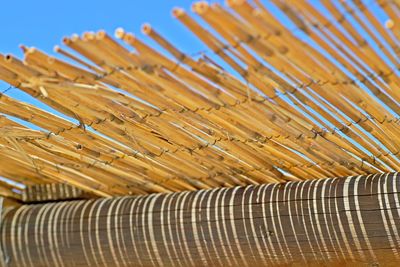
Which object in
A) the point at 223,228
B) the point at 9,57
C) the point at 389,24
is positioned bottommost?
the point at 223,228

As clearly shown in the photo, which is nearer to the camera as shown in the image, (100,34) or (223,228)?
(100,34)

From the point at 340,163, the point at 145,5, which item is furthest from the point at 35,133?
the point at 145,5

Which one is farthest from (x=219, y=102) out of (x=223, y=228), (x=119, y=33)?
(x=223, y=228)

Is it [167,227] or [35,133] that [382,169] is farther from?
[35,133]

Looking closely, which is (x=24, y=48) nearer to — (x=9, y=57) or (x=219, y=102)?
(x=9, y=57)

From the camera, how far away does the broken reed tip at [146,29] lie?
1.08 metres

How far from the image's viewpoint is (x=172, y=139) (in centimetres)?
160

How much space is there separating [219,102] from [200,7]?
1.15ft

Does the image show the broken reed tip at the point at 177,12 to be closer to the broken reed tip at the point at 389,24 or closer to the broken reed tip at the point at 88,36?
the broken reed tip at the point at 88,36

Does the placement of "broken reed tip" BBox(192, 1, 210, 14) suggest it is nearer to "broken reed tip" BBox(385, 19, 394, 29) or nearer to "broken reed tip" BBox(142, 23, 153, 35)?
"broken reed tip" BBox(142, 23, 153, 35)

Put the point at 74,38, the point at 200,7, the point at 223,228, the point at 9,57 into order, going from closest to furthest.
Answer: the point at 200,7
the point at 74,38
the point at 9,57
the point at 223,228

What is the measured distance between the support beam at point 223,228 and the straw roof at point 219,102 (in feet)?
0.21

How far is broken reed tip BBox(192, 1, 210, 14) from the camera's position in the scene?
40.1 inches

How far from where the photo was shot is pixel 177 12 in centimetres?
105
